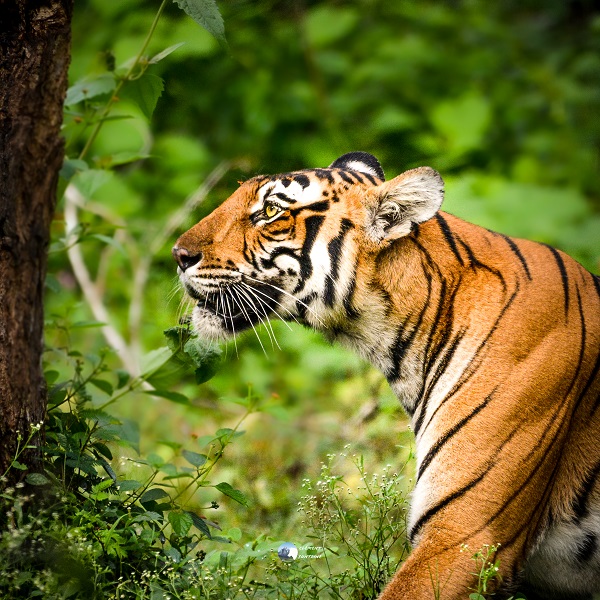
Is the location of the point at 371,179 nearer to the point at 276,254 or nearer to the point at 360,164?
the point at 360,164

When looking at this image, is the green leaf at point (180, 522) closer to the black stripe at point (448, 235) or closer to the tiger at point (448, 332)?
the tiger at point (448, 332)

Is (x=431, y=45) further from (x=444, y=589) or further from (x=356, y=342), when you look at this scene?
(x=444, y=589)

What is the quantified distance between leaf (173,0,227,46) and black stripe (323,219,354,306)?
0.74m

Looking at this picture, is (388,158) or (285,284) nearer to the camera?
(285,284)

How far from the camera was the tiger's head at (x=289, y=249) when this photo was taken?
279cm

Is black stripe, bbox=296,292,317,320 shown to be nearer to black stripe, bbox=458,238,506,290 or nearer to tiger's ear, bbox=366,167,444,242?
tiger's ear, bbox=366,167,444,242

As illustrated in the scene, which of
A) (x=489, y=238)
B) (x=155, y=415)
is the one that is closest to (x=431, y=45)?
(x=155, y=415)

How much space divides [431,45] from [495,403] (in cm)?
611

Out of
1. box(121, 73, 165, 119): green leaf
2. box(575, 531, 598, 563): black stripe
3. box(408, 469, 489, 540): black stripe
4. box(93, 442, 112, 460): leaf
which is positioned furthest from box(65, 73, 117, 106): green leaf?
box(575, 531, 598, 563): black stripe

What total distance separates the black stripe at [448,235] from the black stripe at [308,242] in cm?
41

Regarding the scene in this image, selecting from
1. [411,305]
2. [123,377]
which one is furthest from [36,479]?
[411,305]

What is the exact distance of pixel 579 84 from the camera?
7914 mm

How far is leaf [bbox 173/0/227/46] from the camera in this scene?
2.30 meters

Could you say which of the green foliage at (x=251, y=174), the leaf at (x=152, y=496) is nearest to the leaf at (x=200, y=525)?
the green foliage at (x=251, y=174)
